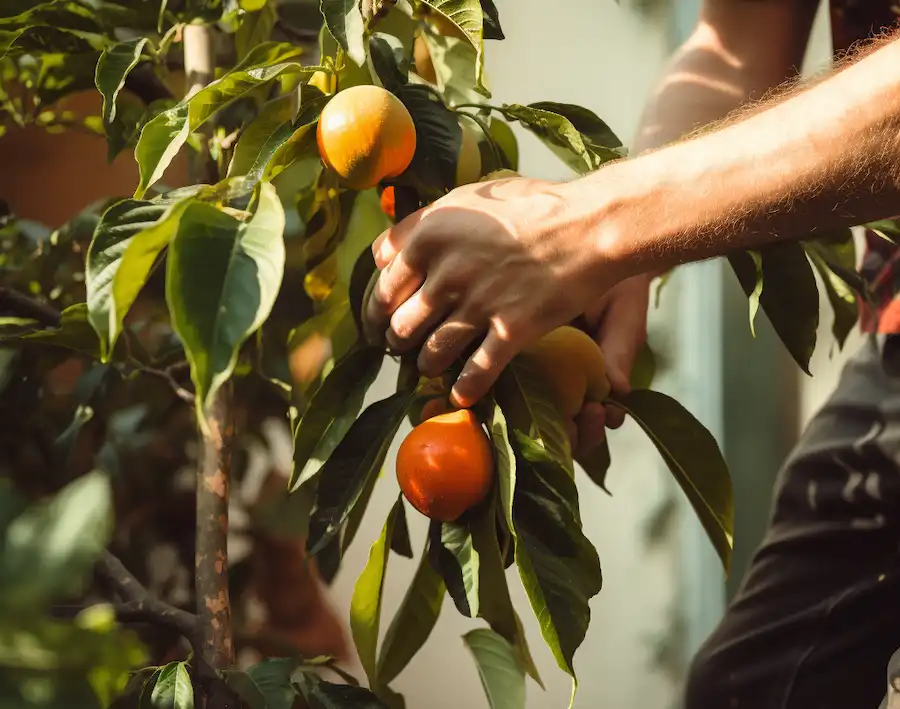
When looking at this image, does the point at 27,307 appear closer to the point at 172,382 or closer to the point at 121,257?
the point at 172,382

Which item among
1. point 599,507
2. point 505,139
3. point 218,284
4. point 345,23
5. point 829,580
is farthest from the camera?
point 599,507

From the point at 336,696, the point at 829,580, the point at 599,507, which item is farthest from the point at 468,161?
the point at 599,507

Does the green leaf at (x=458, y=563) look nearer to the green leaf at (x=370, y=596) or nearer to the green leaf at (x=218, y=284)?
the green leaf at (x=370, y=596)

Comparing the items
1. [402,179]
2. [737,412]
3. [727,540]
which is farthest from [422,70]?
[737,412]

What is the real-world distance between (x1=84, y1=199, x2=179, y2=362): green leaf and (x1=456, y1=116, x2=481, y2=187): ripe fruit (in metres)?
0.19

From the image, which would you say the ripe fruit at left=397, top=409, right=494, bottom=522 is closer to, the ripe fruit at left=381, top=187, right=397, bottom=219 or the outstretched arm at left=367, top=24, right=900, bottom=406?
the outstretched arm at left=367, top=24, right=900, bottom=406

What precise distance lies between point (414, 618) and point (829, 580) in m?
0.46

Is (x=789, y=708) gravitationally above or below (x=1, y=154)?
below

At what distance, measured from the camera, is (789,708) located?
849mm

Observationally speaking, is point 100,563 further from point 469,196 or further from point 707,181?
point 707,181

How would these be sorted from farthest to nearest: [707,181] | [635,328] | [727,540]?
[635,328] → [727,540] → [707,181]

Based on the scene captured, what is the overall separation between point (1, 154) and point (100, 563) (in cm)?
56

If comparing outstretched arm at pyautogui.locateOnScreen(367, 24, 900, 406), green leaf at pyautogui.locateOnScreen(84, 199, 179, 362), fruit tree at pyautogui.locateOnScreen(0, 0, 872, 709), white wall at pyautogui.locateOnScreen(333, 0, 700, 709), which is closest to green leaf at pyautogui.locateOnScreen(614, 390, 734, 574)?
fruit tree at pyautogui.locateOnScreen(0, 0, 872, 709)

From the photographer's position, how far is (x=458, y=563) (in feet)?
1.72
